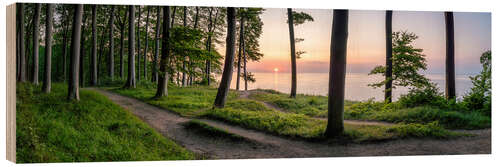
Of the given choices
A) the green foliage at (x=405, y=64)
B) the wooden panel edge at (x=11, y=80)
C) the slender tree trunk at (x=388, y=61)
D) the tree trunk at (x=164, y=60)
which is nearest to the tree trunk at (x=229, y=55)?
the tree trunk at (x=164, y=60)

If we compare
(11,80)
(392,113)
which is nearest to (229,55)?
(392,113)

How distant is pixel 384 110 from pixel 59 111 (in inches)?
232

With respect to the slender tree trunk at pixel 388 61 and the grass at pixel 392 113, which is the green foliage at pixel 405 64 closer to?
the slender tree trunk at pixel 388 61

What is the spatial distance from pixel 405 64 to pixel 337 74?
1.78 metres

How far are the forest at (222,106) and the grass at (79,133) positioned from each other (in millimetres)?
16

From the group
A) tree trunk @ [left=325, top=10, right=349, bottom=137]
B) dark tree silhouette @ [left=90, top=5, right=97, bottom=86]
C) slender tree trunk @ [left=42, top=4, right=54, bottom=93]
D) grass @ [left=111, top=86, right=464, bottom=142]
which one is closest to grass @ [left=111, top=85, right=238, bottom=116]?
grass @ [left=111, top=86, right=464, bottom=142]

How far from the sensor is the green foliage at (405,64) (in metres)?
6.66

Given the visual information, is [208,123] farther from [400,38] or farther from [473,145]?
[473,145]

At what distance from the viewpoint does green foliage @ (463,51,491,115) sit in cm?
645

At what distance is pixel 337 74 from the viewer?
6051 millimetres

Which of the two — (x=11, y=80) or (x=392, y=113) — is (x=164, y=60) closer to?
(x=11, y=80)

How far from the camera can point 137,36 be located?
12.4 m

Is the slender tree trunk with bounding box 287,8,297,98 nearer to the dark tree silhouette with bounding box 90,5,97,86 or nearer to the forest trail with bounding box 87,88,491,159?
the forest trail with bounding box 87,88,491,159

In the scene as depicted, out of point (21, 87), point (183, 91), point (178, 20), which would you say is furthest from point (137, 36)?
point (21, 87)
